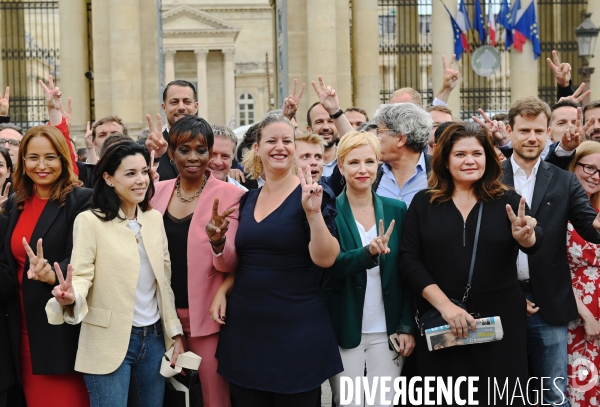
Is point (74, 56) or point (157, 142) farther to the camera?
point (74, 56)

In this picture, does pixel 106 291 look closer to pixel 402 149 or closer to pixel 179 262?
pixel 179 262

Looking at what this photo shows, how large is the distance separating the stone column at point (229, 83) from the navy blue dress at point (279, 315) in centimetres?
5099

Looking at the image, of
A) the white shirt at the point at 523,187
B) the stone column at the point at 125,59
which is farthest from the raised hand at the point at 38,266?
the stone column at the point at 125,59

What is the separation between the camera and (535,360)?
5.24 m

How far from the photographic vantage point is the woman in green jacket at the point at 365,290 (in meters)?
4.79

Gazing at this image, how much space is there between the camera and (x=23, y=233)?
15.9 feet

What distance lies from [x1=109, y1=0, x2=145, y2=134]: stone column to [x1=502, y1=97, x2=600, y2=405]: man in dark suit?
47.0 feet

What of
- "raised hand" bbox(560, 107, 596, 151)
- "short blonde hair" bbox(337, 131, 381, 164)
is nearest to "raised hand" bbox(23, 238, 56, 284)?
"short blonde hair" bbox(337, 131, 381, 164)

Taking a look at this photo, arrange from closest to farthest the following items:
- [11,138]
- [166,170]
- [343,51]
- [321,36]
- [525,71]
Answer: [166,170], [11,138], [321,36], [343,51], [525,71]

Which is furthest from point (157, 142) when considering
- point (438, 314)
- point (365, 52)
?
point (365, 52)

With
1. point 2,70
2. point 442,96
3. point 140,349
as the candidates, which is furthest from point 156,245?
point 2,70

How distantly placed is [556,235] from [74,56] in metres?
16.9

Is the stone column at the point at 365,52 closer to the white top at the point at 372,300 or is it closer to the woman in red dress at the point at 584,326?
the woman in red dress at the point at 584,326

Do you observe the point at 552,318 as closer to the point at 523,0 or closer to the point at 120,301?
the point at 120,301
